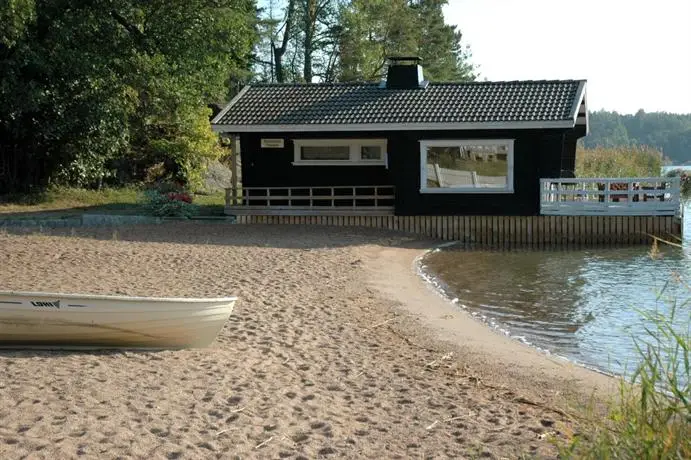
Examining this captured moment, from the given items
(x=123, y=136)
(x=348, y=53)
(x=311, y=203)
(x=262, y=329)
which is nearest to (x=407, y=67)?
(x=311, y=203)

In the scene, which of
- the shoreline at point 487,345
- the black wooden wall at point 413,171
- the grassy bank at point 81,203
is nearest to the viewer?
the shoreline at point 487,345

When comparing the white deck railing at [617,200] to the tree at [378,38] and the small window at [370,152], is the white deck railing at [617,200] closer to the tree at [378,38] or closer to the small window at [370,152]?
the small window at [370,152]

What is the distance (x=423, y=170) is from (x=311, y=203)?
3.09 m

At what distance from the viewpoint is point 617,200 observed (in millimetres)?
20094

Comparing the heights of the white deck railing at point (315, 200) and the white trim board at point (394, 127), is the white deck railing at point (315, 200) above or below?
below

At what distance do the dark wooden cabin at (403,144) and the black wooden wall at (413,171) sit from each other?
26 mm

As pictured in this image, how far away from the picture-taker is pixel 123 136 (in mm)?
24531

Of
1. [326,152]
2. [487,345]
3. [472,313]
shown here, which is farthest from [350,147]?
[487,345]

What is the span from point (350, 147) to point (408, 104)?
6.31ft

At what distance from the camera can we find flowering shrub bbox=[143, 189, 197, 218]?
21078mm

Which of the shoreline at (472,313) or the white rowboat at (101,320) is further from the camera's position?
the shoreline at (472,313)

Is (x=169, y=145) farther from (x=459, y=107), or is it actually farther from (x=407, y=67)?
(x=459, y=107)

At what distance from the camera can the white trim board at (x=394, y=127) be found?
1888cm

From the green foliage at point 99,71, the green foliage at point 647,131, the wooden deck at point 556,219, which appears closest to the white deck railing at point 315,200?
the wooden deck at point 556,219
